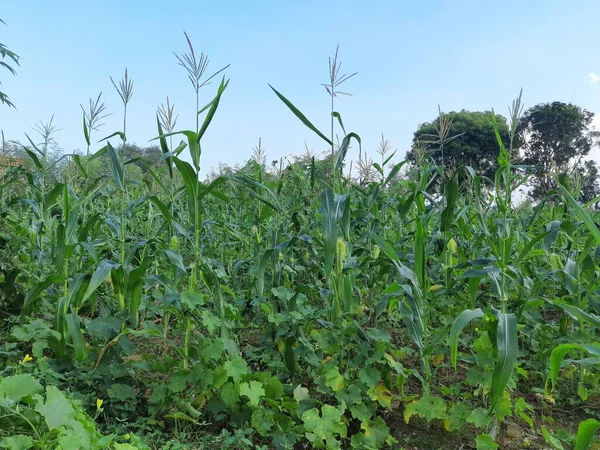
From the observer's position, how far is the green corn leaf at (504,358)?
1741mm

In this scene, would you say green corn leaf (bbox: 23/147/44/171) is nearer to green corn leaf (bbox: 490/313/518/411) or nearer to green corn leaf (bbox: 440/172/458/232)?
green corn leaf (bbox: 440/172/458/232)

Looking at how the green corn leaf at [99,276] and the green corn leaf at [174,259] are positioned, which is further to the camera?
the green corn leaf at [174,259]

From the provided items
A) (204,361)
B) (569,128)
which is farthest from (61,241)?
(569,128)

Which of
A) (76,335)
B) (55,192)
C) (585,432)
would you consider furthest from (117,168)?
(585,432)

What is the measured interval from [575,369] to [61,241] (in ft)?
10.9

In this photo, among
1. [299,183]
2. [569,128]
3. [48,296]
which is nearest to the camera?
[48,296]

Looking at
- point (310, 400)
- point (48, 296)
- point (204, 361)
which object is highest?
point (48, 296)

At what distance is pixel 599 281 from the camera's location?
2.49 metres

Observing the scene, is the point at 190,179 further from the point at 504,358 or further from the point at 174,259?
the point at 504,358

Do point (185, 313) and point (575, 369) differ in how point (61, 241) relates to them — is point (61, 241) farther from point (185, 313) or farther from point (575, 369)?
point (575, 369)

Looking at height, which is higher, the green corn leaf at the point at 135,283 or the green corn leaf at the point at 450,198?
the green corn leaf at the point at 450,198

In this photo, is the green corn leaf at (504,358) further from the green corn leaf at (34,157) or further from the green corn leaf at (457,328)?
the green corn leaf at (34,157)

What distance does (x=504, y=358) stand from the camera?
1751mm

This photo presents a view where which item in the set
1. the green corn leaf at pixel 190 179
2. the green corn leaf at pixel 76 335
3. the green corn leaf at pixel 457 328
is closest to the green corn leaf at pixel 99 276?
the green corn leaf at pixel 76 335
